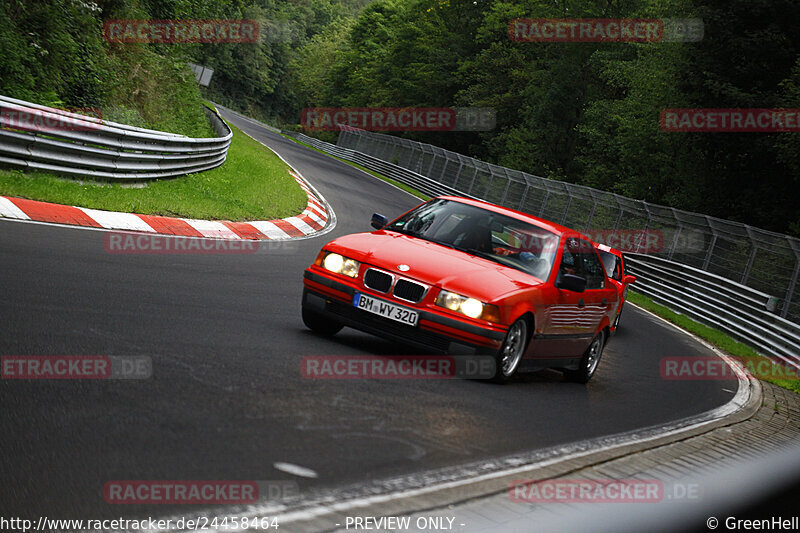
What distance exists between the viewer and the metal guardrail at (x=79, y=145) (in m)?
12.0

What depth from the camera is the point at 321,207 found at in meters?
23.7

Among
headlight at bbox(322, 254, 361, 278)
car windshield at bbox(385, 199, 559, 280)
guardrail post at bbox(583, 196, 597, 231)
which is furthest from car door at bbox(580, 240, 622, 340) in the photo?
guardrail post at bbox(583, 196, 597, 231)

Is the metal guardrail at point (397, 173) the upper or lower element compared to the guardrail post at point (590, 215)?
lower

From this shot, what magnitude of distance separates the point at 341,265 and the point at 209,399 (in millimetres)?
2655

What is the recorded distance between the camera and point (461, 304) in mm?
7145

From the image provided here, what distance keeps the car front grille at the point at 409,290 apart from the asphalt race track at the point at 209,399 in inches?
25.3

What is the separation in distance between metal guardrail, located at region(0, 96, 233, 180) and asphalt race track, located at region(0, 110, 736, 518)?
230 cm

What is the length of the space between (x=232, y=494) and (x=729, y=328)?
1834 centimetres

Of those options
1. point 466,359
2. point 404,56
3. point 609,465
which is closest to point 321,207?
point 466,359

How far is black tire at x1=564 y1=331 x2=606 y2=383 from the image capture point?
30.1 feet

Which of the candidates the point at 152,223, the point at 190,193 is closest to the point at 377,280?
the point at 152,223

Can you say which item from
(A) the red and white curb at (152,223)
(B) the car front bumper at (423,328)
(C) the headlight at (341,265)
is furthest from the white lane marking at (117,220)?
(B) the car front bumper at (423,328)

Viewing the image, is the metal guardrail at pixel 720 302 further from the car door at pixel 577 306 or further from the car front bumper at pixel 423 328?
the car front bumper at pixel 423 328

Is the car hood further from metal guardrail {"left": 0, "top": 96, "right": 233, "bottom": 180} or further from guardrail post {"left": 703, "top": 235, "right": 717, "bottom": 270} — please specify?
guardrail post {"left": 703, "top": 235, "right": 717, "bottom": 270}
